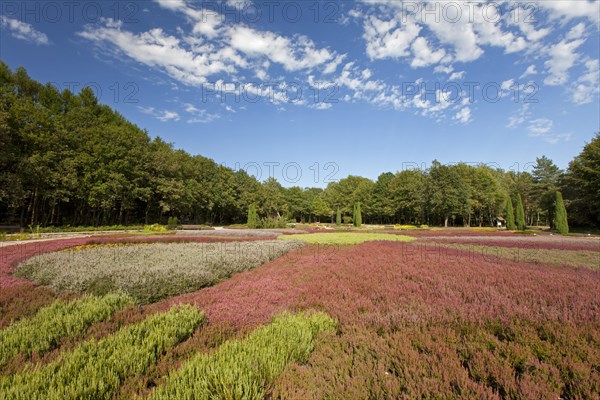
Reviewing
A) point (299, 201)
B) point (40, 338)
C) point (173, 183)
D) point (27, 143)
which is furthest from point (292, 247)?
point (299, 201)

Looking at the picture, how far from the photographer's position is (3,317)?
498 cm

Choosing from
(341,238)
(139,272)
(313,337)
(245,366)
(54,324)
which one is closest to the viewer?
(245,366)

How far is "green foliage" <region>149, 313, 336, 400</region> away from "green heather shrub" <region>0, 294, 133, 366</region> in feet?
8.21

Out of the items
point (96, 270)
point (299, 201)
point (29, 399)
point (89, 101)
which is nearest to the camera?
point (29, 399)

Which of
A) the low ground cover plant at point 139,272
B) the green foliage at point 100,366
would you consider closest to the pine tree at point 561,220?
the low ground cover plant at point 139,272

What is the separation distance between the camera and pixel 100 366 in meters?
3.07

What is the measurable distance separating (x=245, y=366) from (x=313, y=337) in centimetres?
136

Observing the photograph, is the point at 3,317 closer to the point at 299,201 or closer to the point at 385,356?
the point at 385,356

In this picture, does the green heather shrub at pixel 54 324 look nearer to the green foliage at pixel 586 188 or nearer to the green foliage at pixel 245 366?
the green foliage at pixel 245 366

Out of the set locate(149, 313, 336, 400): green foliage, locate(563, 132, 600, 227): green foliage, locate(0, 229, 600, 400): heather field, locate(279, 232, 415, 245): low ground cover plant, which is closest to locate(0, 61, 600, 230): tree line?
locate(563, 132, 600, 227): green foliage

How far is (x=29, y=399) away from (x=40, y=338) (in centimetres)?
194

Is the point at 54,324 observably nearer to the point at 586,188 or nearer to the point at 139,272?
the point at 139,272

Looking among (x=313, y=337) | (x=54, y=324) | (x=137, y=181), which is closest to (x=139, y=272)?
(x=54, y=324)

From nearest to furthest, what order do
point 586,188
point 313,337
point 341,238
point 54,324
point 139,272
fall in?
point 313,337 → point 54,324 → point 139,272 → point 341,238 → point 586,188
